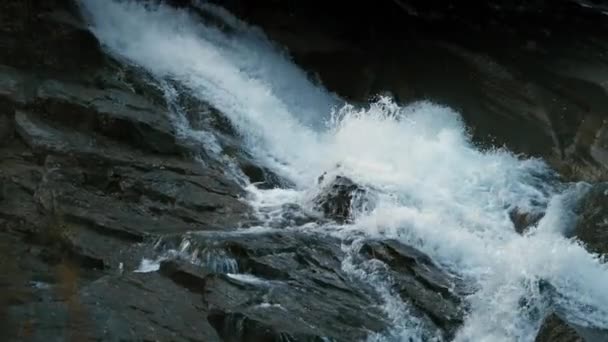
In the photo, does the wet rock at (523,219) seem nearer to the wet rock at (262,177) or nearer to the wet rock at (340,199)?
the wet rock at (340,199)

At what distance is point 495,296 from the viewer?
6367mm

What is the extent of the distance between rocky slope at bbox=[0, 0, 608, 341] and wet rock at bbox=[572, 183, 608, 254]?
26 mm

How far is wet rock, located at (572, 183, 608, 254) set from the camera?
769cm

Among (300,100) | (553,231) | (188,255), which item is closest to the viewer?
(188,255)

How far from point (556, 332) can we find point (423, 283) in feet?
4.01

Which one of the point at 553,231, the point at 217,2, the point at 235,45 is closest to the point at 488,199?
the point at 553,231

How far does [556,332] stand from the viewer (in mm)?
5695

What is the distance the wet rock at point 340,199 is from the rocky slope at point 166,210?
2 cm

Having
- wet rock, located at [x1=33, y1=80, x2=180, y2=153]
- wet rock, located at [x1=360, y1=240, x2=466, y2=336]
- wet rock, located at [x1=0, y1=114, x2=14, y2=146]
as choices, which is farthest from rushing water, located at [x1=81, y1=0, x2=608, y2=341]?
wet rock, located at [x1=0, y1=114, x2=14, y2=146]

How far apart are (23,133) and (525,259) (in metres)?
5.26

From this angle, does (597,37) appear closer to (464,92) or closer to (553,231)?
(464,92)

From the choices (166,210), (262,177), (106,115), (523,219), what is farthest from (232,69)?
(523,219)

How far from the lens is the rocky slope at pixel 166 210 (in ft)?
17.1

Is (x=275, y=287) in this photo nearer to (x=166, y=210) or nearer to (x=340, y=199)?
(x=166, y=210)
